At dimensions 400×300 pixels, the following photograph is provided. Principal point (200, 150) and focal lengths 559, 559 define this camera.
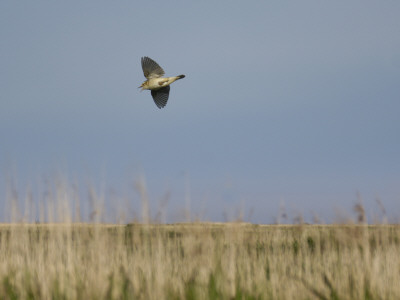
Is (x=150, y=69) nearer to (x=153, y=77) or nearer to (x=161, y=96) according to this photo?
(x=153, y=77)

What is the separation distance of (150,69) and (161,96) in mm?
613

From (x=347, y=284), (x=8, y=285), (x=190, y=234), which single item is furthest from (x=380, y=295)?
(x=8, y=285)

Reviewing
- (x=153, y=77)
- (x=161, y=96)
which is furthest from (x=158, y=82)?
(x=161, y=96)

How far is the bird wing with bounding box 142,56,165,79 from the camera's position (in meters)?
9.47

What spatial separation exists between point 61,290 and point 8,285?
0.92 metres

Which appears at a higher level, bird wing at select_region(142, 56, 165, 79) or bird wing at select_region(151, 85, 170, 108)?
bird wing at select_region(142, 56, 165, 79)

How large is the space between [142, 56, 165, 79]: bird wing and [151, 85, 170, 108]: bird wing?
0.35 m

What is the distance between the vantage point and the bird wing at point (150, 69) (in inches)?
373

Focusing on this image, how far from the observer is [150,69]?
377 inches

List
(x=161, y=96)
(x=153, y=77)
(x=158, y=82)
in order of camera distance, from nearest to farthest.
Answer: (x=158, y=82) < (x=153, y=77) < (x=161, y=96)

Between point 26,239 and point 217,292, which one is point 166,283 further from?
point 26,239

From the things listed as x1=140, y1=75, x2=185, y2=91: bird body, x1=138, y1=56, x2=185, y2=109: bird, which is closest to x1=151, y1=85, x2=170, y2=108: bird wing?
x1=138, y1=56, x2=185, y2=109: bird

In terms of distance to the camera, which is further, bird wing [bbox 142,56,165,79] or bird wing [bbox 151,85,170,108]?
bird wing [bbox 151,85,170,108]

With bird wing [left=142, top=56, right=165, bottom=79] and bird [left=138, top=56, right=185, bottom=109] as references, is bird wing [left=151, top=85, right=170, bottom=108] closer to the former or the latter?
bird [left=138, top=56, right=185, bottom=109]
